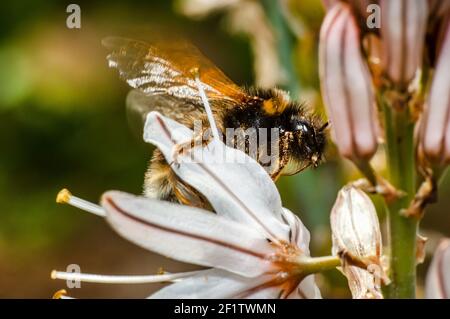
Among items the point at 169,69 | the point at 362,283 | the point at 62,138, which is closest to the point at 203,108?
the point at 169,69

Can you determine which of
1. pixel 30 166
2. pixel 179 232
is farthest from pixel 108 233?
pixel 179 232

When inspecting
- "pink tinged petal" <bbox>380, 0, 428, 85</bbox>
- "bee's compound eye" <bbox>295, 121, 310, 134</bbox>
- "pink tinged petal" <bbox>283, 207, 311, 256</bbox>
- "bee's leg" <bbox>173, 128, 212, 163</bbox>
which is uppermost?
"pink tinged petal" <bbox>380, 0, 428, 85</bbox>

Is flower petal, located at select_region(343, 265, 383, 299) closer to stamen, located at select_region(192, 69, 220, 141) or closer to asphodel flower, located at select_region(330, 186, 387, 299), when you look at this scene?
Answer: asphodel flower, located at select_region(330, 186, 387, 299)

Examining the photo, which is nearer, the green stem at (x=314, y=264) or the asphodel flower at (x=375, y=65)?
the asphodel flower at (x=375, y=65)

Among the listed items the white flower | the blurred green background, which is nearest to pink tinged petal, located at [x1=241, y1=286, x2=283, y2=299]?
the white flower

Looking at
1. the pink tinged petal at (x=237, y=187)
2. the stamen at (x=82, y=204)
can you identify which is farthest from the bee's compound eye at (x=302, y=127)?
the stamen at (x=82, y=204)

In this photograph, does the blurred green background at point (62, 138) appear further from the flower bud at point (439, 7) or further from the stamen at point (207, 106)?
the flower bud at point (439, 7)
